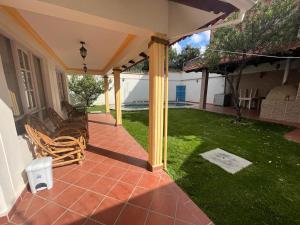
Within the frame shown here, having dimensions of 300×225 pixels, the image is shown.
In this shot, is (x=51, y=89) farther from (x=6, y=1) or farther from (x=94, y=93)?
(x=94, y=93)

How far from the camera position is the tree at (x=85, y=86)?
10.8 meters

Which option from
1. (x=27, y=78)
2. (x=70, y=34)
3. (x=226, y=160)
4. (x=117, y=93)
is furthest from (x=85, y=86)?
(x=226, y=160)

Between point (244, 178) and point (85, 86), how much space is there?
34.9 ft

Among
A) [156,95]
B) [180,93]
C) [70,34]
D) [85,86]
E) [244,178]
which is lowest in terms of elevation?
[244,178]

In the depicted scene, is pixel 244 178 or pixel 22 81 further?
pixel 22 81

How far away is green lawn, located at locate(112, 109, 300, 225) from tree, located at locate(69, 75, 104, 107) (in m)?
7.62

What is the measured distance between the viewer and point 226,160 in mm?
3352

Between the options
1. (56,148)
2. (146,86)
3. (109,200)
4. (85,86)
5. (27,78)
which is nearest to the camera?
(109,200)

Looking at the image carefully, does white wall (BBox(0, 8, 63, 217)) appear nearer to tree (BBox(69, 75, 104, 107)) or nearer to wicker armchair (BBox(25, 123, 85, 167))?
wicker armchair (BBox(25, 123, 85, 167))

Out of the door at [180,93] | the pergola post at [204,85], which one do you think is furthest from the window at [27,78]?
the door at [180,93]

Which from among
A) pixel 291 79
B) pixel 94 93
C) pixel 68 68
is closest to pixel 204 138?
pixel 68 68

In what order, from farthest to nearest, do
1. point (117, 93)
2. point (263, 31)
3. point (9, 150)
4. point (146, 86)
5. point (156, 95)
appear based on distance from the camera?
point (146, 86)
point (117, 93)
point (263, 31)
point (156, 95)
point (9, 150)

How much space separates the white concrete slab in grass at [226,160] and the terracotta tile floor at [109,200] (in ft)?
4.07

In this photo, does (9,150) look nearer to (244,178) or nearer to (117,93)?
(244,178)
